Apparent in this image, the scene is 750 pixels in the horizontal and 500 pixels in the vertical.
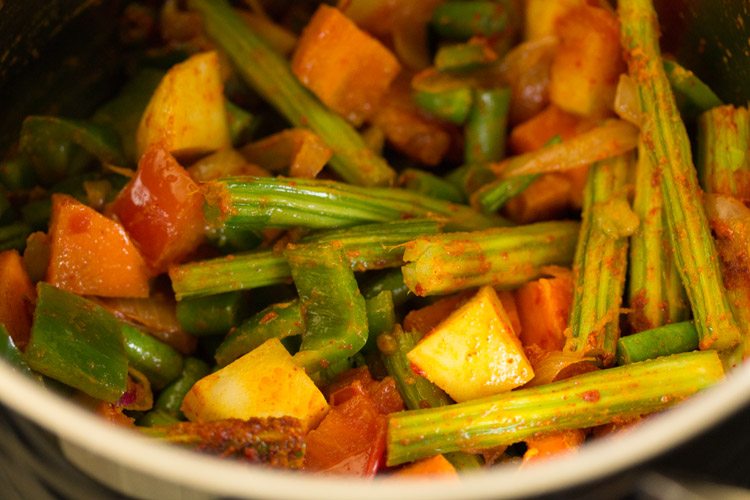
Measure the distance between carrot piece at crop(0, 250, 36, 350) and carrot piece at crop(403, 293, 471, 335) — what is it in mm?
575

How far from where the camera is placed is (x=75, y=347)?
49.1 inches

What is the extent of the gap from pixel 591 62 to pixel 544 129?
0.15m

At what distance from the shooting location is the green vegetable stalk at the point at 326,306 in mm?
1309

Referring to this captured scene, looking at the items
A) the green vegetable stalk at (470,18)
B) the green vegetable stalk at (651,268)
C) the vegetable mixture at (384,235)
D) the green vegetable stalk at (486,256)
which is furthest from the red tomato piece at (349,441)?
the green vegetable stalk at (470,18)

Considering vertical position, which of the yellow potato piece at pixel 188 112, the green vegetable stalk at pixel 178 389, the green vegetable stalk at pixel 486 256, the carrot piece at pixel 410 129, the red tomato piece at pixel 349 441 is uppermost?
the yellow potato piece at pixel 188 112

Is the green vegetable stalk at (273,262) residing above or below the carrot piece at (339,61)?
below

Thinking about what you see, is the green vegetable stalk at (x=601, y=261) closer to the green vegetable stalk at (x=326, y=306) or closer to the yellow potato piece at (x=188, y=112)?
the green vegetable stalk at (x=326, y=306)

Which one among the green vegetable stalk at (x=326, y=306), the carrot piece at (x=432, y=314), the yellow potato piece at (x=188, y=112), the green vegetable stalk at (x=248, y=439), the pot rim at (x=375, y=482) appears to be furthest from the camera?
the yellow potato piece at (x=188, y=112)

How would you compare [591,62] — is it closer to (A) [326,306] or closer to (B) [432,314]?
(B) [432,314]

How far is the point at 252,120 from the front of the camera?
1.70m

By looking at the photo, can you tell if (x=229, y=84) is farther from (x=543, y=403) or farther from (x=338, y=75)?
(x=543, y=403)

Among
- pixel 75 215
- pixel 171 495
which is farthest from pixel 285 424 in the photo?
pixel 75 215

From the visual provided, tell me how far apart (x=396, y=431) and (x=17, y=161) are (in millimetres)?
869

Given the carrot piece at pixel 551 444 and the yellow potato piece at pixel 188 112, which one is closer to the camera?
the carrot piece at pixel 551 444
